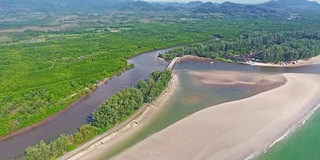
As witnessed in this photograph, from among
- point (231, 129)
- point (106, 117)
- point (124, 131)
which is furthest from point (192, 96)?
point (106, 117)

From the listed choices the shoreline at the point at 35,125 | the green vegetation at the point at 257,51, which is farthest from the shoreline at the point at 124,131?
the green vegetation at the point at 257,51

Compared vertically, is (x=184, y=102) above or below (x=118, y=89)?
above

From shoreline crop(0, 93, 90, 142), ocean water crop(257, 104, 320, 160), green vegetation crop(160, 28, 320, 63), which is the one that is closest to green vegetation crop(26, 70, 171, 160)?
shoreline crop(0, 93, 90, 142)

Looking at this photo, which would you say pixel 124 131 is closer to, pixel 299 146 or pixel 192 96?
pixel 192 96

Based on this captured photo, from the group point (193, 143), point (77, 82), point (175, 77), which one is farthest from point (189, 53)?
point (193, 143)

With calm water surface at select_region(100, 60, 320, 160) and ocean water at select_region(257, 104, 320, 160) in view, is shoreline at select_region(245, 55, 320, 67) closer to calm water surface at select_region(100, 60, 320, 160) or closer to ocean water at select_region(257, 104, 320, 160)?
calm water surface at select_region(100, 60, 320, 160)

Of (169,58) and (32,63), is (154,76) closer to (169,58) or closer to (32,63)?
(169,58)
